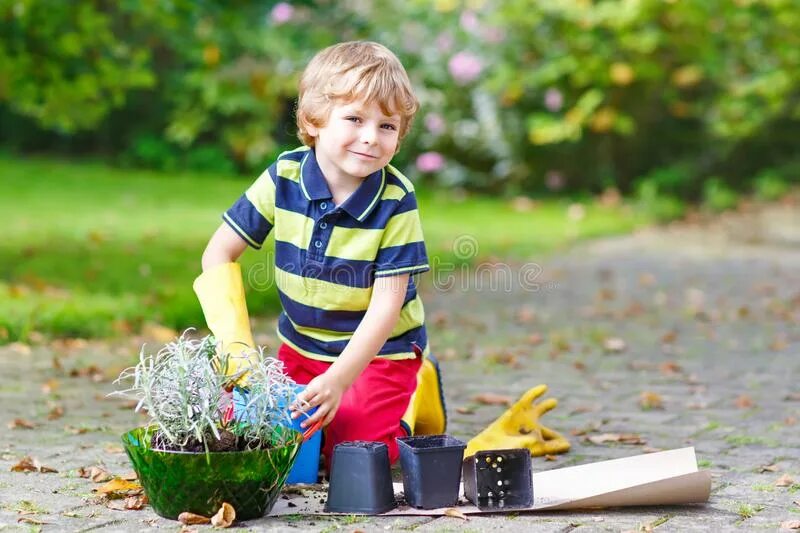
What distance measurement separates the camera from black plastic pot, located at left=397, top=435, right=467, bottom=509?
2615 mm

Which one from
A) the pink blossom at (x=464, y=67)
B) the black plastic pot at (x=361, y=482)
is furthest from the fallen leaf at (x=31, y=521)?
the pink blossom at (x=464, y=67)

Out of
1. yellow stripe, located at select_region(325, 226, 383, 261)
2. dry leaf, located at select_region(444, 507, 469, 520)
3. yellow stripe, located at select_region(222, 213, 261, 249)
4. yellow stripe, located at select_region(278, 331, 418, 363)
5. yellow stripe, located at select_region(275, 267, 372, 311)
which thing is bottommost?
dry leaf, located at select_region(444, 507, 469, 520)

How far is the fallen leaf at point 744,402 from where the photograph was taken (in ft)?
13.0

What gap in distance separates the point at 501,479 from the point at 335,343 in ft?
2.33

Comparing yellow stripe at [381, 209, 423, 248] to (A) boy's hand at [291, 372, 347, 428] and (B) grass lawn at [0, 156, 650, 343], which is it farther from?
(B) grass lawn at [0, 156, 650, 343]

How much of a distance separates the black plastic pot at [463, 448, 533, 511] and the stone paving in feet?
0.13

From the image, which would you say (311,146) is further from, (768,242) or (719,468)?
(768,242)

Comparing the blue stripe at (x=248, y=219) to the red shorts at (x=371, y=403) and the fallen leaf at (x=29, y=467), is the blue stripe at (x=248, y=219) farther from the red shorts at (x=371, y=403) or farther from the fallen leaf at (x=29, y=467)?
the fallen leaf at (x=29, y=467)

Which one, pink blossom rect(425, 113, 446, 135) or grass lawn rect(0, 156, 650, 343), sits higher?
pink blossom rect(425, 113, 446, 135)

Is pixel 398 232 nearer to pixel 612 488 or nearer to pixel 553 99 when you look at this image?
pixel 612 488

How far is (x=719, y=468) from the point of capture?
313 centimetres

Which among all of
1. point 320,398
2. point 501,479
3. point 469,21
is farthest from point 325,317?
point 469,21

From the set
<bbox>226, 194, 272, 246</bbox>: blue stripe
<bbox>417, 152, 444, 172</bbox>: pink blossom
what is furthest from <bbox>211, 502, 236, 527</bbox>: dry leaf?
<bbox>417, 152, 444, 172</bbox>: pink blossom

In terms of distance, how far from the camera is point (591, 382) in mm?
4402
